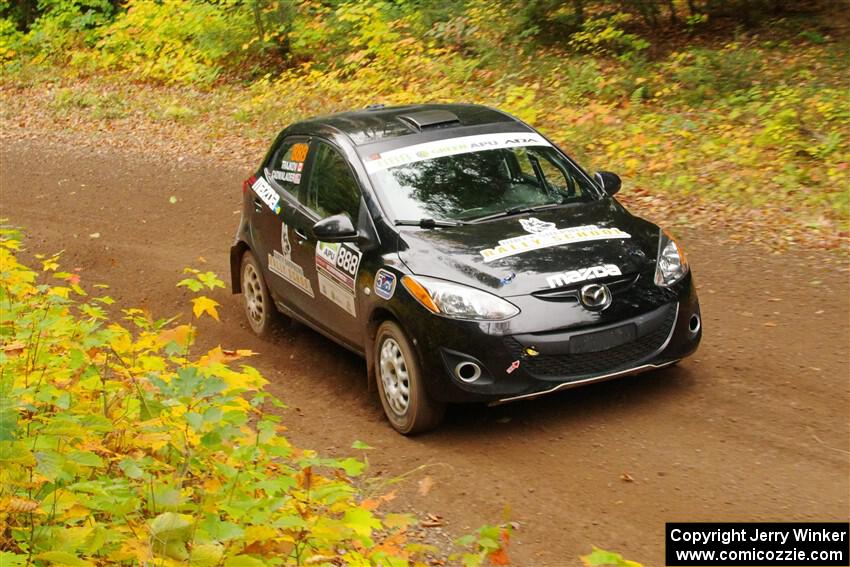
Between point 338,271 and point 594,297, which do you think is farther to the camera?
point 338,271

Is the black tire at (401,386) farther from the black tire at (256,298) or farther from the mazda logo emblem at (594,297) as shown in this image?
the black tire at (256,298)

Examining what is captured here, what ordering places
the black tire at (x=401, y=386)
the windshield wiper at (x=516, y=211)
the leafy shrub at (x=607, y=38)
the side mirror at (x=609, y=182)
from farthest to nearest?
1. the leafy shrub at (x=607, y=38)
2. the side mirror at (x=609, y=182)
3. the windshield wiper at (x=516, y=211)
4. the black tire at (x=401, y=386)

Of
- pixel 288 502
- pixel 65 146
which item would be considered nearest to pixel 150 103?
pixel 65 146

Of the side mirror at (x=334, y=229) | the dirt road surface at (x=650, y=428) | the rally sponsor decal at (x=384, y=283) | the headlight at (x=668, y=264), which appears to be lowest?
the dirt road surface at (x=650, y=428)

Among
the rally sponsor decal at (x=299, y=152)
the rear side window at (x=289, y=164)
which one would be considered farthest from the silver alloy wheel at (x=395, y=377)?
the rally sponsor decal at (x=299, y=152)

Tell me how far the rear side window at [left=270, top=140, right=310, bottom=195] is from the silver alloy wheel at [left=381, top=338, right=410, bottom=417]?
1.98 metres

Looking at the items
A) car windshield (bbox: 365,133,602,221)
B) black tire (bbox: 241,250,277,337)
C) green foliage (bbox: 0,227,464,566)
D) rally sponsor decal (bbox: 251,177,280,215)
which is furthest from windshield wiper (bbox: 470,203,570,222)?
black tire (bbox: 241,250,277,337)

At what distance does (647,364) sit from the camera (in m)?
6.53

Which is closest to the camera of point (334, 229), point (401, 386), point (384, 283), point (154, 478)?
point (154, 478)

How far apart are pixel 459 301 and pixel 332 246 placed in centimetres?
150

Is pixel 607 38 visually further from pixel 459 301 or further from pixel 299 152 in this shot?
pixel 459 301

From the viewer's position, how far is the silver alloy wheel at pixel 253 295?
8.94 metres

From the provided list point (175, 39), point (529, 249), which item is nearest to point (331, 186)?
point (529, 249)

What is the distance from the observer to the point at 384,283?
22.2 feet
